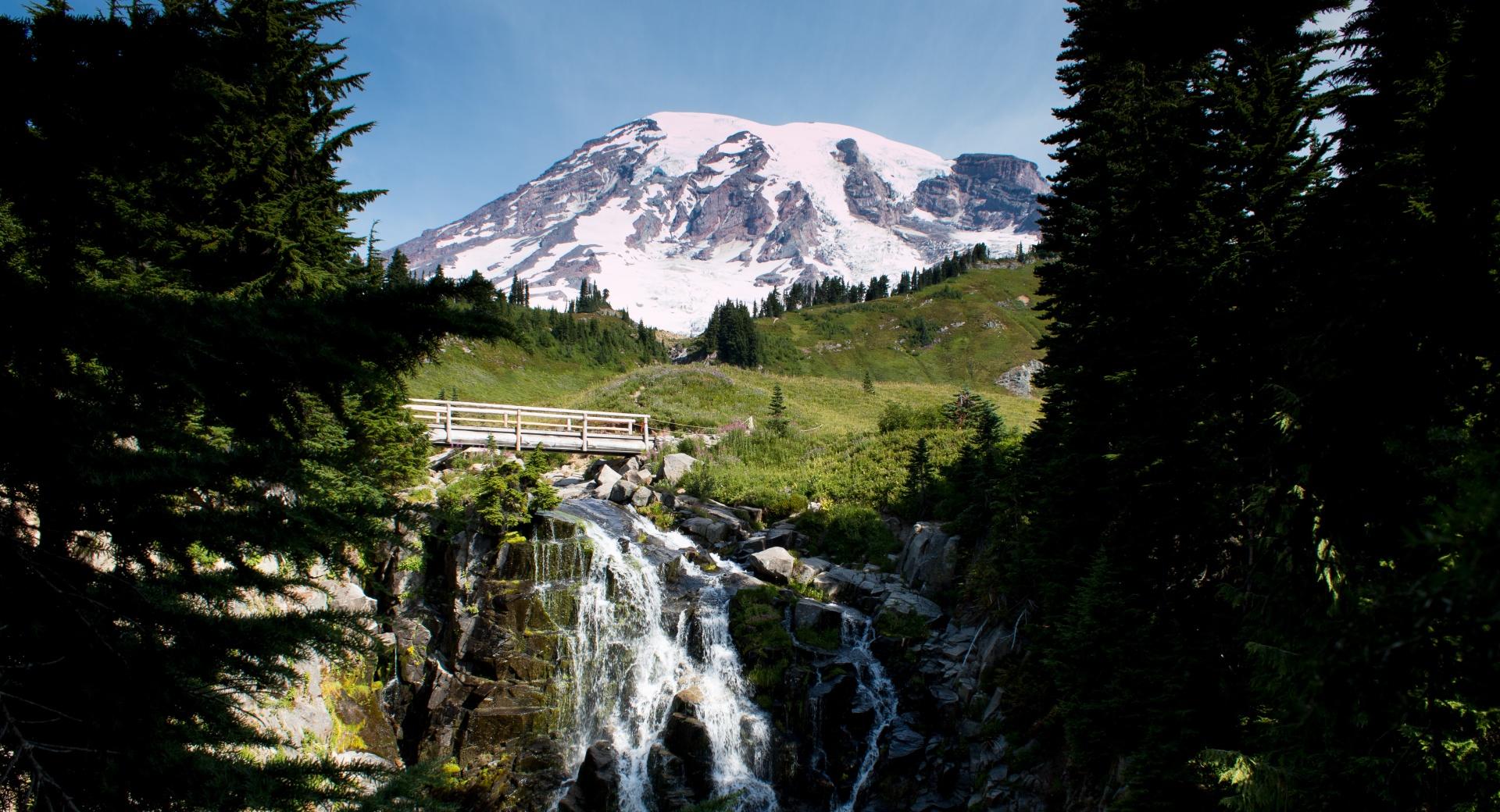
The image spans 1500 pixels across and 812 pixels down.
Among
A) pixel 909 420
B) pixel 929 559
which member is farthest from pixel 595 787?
pixel 909 420

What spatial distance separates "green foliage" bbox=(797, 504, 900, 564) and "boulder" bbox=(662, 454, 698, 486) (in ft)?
21.3

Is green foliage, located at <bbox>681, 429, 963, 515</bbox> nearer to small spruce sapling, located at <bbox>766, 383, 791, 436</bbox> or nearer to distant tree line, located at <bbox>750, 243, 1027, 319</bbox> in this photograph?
small spruce sapling, located at <bbox>766, 383, 791, 436</bbox>

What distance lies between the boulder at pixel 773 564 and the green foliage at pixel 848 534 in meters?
2.46

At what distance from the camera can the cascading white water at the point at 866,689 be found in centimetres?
1262

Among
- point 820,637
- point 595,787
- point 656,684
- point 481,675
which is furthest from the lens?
point 820,637

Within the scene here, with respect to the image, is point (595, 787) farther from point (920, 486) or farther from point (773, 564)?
point (920, 486)

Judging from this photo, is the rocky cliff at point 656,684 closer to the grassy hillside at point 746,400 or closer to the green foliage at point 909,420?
the green foliage at point 909,420

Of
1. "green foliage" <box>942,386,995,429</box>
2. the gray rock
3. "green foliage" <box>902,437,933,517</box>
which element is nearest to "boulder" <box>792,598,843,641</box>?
"green foliage" <box>902,437,933,517</box>

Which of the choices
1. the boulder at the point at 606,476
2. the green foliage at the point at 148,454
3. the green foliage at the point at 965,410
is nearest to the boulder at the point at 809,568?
the boulder at the point at 606,476

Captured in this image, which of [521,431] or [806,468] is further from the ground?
[521,431]

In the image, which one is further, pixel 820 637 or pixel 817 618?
pixel 817 618

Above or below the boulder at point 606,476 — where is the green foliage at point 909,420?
above

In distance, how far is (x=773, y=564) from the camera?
58.2 ft

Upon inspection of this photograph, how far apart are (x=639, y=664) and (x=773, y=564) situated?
15.7 feet
